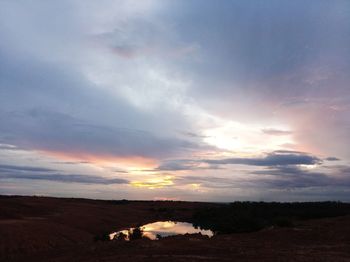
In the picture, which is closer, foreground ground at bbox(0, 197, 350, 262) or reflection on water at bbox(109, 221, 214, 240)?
foreground ground at bbox(0, 197, 350, 262)

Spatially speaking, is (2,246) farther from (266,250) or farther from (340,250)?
(340,250)

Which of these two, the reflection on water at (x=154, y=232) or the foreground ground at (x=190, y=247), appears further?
the reflection on water at (x=154, y=232)

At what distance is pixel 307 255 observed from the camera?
70.7ft

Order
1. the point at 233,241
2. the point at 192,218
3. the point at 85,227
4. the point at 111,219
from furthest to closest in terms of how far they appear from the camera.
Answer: the point at 192,218, the point at 111,219, the point at 85,227, the point at 233,241

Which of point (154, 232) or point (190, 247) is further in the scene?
point (154, 232)

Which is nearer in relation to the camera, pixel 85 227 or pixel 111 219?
pixel 85 227

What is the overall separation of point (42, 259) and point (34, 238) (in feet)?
43.5

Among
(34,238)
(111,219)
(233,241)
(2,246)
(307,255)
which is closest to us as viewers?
(307,255)

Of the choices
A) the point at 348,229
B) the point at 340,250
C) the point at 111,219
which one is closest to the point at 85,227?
the point at 111,219

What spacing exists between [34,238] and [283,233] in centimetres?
2039

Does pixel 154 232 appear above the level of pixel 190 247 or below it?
above

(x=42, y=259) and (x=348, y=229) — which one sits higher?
(x=348, y=229)

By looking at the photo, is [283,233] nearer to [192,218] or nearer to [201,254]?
[201,254]

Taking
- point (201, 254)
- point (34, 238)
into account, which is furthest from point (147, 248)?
point (34, 238)
